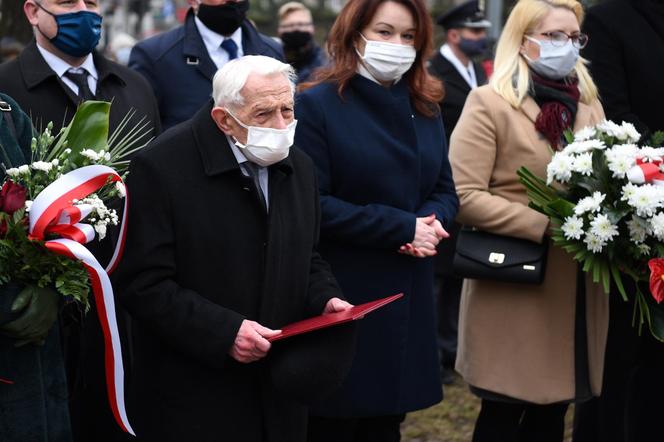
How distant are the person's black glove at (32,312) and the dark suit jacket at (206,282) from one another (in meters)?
→ 0.29

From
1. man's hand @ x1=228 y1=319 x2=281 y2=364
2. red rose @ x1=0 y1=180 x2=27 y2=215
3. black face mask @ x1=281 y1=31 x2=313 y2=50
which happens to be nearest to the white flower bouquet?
man's hand @ x1=228 y1=319 x2=281 y2=364

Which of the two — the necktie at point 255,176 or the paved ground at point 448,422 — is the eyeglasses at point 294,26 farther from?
the necktie at point 255,176

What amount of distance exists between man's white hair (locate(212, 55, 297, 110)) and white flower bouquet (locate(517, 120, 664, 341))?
4.31 ft

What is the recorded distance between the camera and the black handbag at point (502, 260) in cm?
471

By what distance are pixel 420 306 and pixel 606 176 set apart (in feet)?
2.97

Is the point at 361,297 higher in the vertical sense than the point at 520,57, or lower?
lower

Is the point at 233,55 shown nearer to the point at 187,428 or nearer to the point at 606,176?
the point at 606,176

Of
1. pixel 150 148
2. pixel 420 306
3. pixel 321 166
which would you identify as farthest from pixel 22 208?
pixel 420 306

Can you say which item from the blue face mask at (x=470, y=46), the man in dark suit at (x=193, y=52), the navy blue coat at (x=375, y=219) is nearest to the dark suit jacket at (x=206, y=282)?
the navy blue coat at (x=375, y=219)

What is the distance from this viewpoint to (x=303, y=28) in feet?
30.2

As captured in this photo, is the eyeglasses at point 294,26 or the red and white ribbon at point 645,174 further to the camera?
the eyeglasses at point 294,26

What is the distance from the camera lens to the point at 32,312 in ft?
11.1

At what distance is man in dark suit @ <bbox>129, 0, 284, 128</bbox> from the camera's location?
5434 mm

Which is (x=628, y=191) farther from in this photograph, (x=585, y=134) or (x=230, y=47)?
(x=230, y=47)
